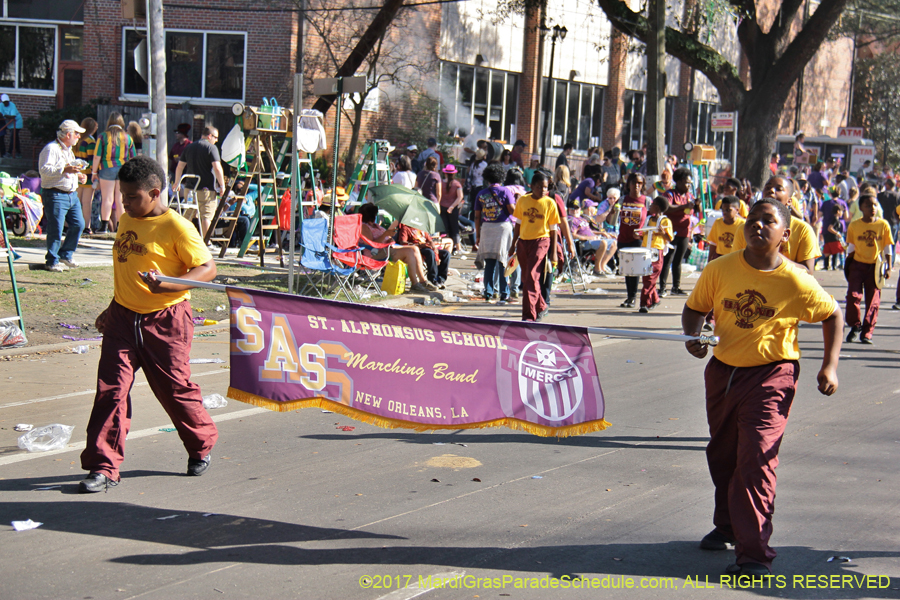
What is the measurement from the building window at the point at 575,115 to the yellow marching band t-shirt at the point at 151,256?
2869cm

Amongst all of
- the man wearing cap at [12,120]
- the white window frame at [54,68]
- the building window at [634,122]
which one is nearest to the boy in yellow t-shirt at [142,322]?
the man wearing cap at [12,120]

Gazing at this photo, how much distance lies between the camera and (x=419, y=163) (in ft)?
71.3

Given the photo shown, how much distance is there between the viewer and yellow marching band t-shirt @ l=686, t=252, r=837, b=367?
15.1 ft

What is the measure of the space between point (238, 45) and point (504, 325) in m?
21.9

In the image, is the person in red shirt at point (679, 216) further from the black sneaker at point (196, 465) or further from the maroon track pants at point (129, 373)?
the maroon track pants at point (129, 373)

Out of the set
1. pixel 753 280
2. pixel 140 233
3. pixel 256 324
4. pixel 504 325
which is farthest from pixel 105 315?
pixel 753 280

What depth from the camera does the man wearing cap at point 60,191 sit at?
40.1 ft

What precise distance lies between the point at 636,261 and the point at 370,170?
21.2ft

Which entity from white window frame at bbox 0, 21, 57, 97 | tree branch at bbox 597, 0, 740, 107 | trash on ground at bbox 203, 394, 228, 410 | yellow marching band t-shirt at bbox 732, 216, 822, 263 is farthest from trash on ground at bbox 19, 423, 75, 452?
white window frame at bbox 0, 21, 57, 97

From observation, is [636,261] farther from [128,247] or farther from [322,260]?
[128,247]

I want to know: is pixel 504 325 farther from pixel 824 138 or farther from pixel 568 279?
pixel 824 138

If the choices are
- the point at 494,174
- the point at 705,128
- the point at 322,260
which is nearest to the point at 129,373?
the point at 322,260

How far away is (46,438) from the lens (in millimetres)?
6387

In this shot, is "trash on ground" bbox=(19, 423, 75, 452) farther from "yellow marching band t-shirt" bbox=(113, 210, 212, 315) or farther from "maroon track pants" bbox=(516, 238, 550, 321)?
"maroon track pants" bbox=(516, 238, 550, 321)
